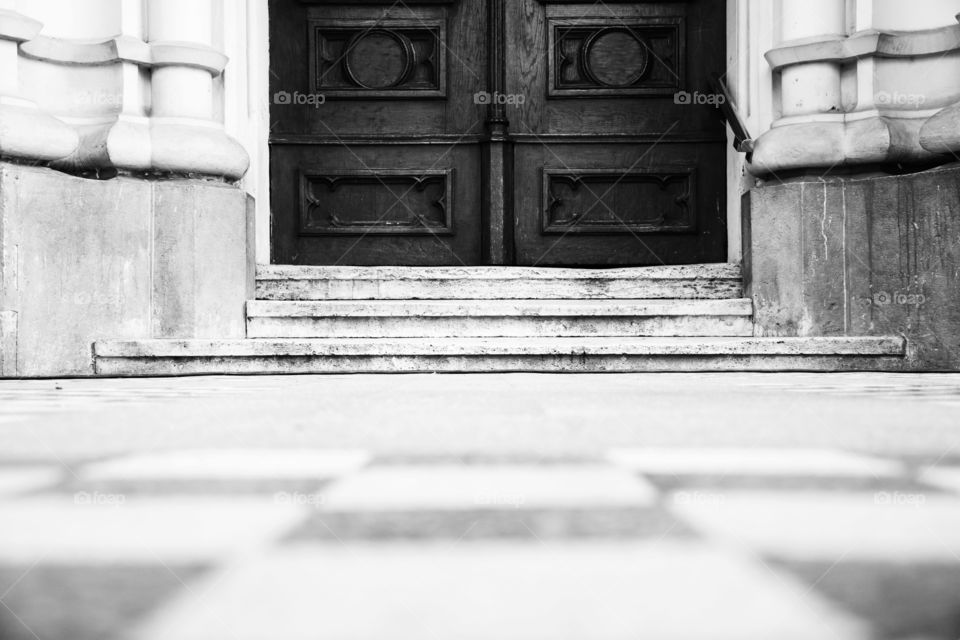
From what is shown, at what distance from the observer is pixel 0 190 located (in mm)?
3314

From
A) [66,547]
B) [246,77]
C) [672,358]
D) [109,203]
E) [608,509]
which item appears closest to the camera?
[66,547]

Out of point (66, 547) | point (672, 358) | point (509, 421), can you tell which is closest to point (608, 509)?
point (66, 547)

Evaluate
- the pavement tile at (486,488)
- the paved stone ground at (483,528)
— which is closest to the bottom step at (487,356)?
the paved stone ground at (483,528)

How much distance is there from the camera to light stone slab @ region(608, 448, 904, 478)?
3.49ft

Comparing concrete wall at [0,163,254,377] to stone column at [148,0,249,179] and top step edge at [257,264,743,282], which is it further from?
top step edge at [257,264,743,282]

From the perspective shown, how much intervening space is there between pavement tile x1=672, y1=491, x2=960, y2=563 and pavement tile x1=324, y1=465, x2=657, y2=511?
0.09 m

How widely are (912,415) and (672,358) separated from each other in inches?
62.3

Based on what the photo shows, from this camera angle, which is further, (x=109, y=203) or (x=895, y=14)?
(x=895, y=14)

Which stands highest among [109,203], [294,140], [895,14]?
[895,14]

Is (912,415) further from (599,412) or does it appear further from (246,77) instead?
(246,77)

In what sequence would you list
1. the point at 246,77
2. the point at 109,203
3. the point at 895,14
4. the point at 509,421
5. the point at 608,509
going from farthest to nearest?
the point at 246,77 → the point at 895,14 → the point at 109,203 → the point at 509,421 → the point at 608,509

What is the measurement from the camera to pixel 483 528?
2.48 feet

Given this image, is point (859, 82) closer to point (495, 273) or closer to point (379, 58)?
point (495, 273)

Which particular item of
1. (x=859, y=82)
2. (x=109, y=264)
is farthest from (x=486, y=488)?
(x=859, y=82)
